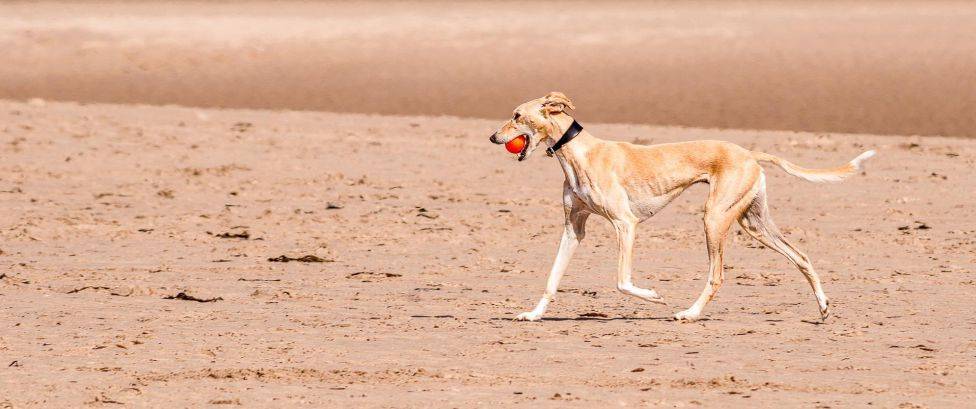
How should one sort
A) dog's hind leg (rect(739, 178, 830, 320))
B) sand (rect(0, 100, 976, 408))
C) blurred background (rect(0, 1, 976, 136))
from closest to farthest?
sand (rect(0, 100, 976, 408)) < dog's hind leg (rect(739, 178, 830, 320)) < blurred background (rect(0, 1, 976, 136))

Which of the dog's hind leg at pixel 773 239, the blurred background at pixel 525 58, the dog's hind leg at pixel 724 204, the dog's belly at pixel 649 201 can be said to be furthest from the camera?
the blurred background at pixel 525 58

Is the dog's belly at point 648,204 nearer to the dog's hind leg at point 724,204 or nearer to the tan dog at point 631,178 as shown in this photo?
the tan dog at point 631,178

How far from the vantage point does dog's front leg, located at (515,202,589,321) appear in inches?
371

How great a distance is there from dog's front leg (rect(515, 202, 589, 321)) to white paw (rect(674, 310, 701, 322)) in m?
0.75

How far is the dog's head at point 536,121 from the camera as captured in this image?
30.5ft

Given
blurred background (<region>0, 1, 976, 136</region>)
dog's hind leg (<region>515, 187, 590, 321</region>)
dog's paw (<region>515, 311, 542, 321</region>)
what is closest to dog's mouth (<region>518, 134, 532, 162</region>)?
dog's hind leg (<region>515, 187, 590, 321</region>)

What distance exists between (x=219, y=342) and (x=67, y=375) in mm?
1035

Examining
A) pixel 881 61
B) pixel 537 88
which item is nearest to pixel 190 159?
pixel 537 88

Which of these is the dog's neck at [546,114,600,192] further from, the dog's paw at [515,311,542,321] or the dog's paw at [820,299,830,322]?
the dog's paw at [820,299,830,322]

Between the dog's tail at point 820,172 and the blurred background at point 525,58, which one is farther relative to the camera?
the blurred background at point 525,58

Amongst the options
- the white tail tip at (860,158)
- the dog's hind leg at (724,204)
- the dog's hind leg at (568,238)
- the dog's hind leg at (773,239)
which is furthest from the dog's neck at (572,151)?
the white tail tip at (860,158)

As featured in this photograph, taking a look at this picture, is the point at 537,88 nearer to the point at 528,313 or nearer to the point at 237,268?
the point at 237,268

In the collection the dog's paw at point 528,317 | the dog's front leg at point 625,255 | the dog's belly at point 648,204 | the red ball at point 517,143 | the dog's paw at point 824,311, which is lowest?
the dog's paw at point 528,317

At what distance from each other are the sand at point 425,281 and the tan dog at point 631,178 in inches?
19.7
